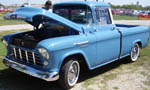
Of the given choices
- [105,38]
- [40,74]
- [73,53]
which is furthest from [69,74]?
[105,38]

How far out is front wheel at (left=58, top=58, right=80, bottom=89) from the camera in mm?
3748

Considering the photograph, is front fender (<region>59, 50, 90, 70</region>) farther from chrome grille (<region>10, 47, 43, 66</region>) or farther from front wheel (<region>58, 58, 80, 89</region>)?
chrome grille (<region>10, 47, 43, 66</region>)

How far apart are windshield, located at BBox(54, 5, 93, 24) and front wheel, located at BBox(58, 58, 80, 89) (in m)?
1.09

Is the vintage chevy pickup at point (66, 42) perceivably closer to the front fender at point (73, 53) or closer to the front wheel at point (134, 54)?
the front fender at point (73, 53)

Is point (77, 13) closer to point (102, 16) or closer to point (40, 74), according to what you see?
point (102, 16)

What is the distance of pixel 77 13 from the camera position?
15.4 feet

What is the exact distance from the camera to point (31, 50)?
3.73 metres

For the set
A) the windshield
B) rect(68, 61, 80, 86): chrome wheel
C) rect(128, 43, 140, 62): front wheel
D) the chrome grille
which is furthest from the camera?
rect(128, 43, 140, 62): front wheel

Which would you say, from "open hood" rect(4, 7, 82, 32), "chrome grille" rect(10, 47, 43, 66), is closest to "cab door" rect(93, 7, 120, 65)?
"open hood" rect(4, 7, 82, 32)

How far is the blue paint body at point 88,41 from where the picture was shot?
11.8ft

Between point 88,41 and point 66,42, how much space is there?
25.1 inches

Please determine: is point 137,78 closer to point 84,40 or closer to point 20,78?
point 84,40

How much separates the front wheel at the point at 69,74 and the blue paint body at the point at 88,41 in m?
0.17

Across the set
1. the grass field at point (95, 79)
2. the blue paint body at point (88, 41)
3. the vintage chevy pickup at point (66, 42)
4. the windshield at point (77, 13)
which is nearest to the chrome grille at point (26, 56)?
the vintage chevy pickup at point (66, 42)
